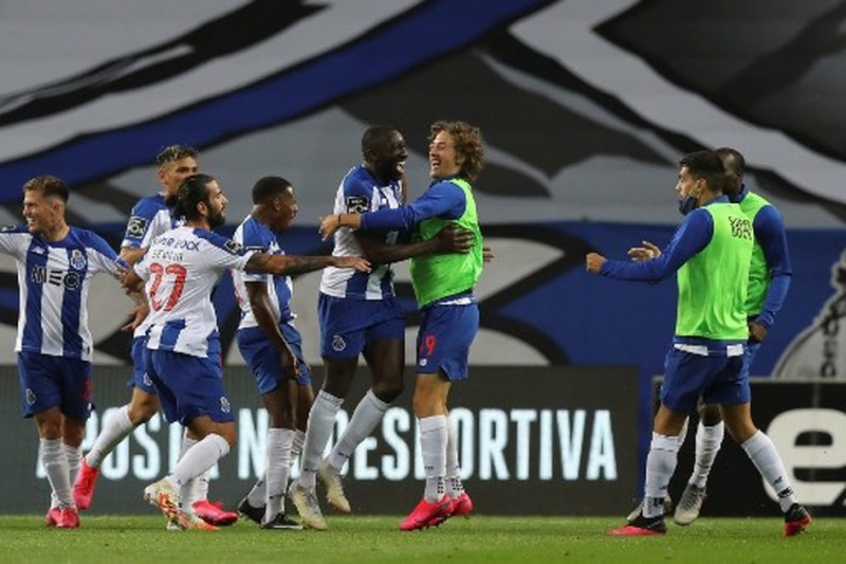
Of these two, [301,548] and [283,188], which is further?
[283,188]

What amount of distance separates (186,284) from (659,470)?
7.70 ft

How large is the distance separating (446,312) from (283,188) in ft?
3.29

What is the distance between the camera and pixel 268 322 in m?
11.3

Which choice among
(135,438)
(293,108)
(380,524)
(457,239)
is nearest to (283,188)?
(457,239)

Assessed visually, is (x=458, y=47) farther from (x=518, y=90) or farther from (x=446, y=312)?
(x=446, y=312)

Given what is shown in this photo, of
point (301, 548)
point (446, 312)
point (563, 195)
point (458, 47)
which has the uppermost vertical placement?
point (458, 47)

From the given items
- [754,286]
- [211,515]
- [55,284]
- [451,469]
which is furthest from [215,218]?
[754,286]

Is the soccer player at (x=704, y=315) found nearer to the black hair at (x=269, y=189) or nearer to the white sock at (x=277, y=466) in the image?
the black hair at (x=269, y=189)

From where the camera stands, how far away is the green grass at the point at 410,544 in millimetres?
9734

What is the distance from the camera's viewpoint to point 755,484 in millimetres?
13656

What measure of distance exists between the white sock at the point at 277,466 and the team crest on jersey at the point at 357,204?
1.15 metres

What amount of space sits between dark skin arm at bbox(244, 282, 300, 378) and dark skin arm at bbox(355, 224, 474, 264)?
0.53 metres

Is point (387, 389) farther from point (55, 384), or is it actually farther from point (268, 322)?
point (55, 384)

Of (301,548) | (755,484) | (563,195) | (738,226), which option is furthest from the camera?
(563,195)
